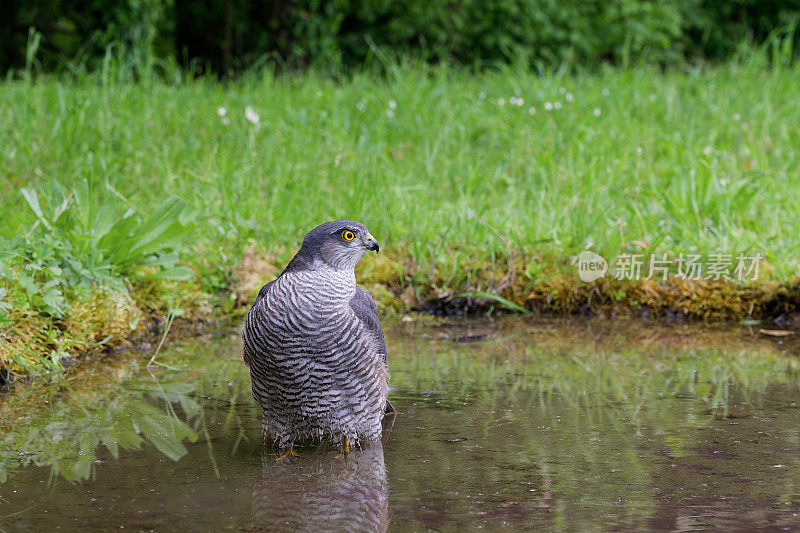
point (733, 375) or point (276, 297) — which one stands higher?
point (276, 297)

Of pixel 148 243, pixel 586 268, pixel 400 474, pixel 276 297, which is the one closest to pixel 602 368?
pixel 586 268

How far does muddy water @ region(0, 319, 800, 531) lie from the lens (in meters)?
2.76

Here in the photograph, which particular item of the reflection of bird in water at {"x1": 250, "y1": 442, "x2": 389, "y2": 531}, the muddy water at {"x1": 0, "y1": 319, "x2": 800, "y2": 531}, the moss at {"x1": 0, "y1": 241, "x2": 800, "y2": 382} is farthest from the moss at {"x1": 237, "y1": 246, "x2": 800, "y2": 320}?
the reflection of bird in water at {"x1": 250, "y1": 442, "x2": 389, "y2": 531}

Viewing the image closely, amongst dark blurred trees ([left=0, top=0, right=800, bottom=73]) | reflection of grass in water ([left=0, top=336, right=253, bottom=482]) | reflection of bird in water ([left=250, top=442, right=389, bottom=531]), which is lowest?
reflection of grass in water ([left=0, top=336, right=253, bottom=482])

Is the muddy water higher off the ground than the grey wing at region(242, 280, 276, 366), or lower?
lower

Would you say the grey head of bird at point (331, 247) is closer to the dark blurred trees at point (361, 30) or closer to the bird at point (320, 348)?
the bird at point (320, 348)

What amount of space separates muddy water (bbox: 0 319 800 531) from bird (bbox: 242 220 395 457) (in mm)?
138

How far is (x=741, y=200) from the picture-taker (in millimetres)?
6027

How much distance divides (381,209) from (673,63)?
35.4 feet

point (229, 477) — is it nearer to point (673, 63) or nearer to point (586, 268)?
point (586, 268)

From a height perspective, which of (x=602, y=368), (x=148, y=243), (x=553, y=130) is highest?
(x=553, y=130)

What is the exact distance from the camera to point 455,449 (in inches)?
132
